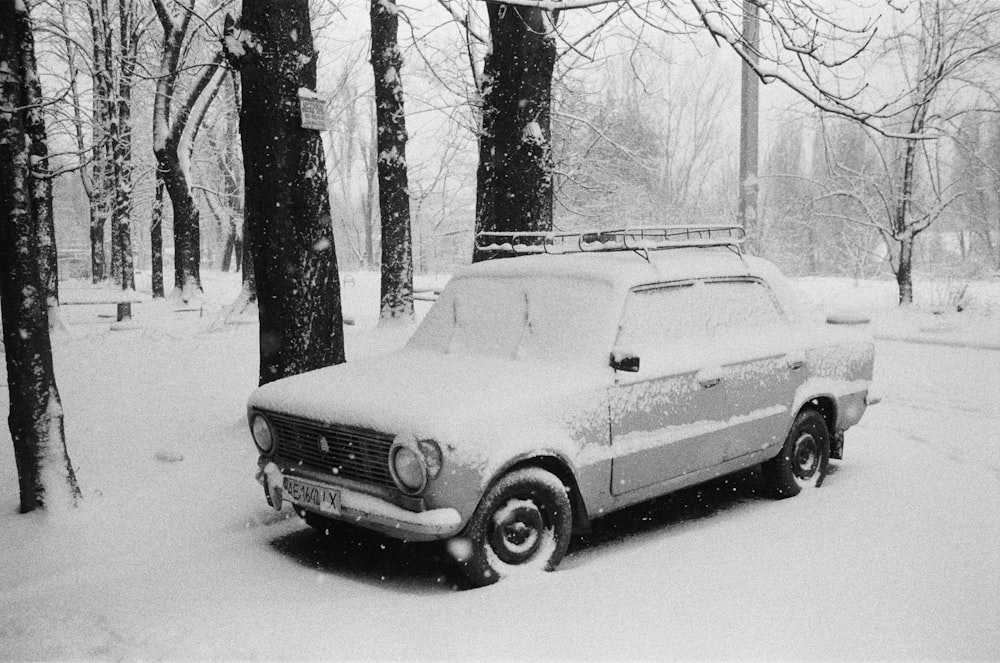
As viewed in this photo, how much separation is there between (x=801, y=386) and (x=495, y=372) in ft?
8.25

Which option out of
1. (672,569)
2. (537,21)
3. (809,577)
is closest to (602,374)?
(672,569)

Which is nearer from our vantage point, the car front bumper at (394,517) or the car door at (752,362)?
the car front bumper at (394,517)

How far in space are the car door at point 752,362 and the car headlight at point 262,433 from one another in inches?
112

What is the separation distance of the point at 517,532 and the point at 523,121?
5.19 meters

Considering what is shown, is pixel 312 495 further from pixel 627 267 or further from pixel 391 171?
pixel 391 171

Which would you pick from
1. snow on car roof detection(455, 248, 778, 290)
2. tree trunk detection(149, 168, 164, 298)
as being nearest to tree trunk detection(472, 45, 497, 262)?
snow on car roof detection(455, 248, 778, 290)

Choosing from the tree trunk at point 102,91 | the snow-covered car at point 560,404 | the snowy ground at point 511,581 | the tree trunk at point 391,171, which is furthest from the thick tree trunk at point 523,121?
the tree trunk at point 102,91

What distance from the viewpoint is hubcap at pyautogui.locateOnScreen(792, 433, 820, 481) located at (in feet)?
20.6

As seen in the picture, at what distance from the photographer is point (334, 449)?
4680 mm

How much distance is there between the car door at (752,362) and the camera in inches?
223

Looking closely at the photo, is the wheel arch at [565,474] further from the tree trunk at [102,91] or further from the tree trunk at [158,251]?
the tree trunk at [158,251]

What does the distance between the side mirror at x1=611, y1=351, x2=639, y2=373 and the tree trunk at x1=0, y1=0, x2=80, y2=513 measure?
3.70 m

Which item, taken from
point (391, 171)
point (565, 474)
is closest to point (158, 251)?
point (391, 171)

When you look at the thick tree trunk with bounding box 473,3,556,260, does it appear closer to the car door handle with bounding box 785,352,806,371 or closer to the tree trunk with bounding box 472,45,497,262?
the tree trunk with bounding box 472,45,497,262
